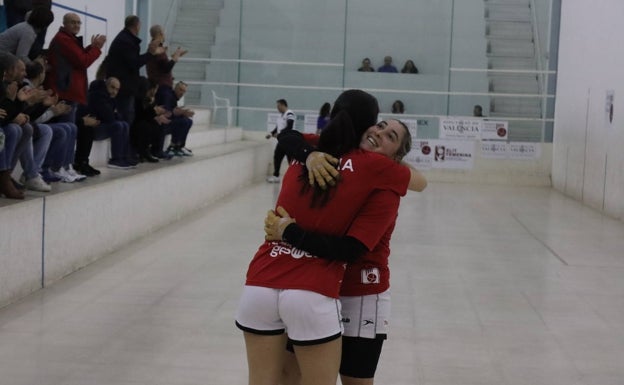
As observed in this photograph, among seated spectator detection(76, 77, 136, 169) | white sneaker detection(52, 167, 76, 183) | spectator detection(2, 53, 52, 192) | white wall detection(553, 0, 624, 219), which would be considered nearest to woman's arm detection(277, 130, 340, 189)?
spectator detection(2, 53, 52, 192)

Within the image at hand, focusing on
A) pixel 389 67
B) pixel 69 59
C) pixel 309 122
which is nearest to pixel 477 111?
pixel 389 67

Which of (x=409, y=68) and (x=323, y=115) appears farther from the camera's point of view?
(x=409, y=68)

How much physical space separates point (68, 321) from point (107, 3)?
326 inches

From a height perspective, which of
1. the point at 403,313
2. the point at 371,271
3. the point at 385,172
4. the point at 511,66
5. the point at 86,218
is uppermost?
the point at 511,66

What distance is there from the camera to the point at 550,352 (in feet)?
19.7

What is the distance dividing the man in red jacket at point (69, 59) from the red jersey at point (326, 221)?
6.48 metres

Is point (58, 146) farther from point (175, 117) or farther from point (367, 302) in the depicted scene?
point (367, 302)

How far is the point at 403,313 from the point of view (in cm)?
701

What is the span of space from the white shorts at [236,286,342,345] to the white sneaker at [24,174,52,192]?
518cm

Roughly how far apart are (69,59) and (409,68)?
11.2 meters

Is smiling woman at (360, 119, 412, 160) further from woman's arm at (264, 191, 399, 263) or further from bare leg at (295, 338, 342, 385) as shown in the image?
bare leg at (295, 338, 342, 385)

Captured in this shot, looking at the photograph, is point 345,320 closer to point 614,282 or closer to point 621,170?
point 614,282

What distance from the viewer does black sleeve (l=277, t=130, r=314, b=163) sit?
3135mm

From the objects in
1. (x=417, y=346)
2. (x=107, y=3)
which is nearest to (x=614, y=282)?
(x=417, y=346)
